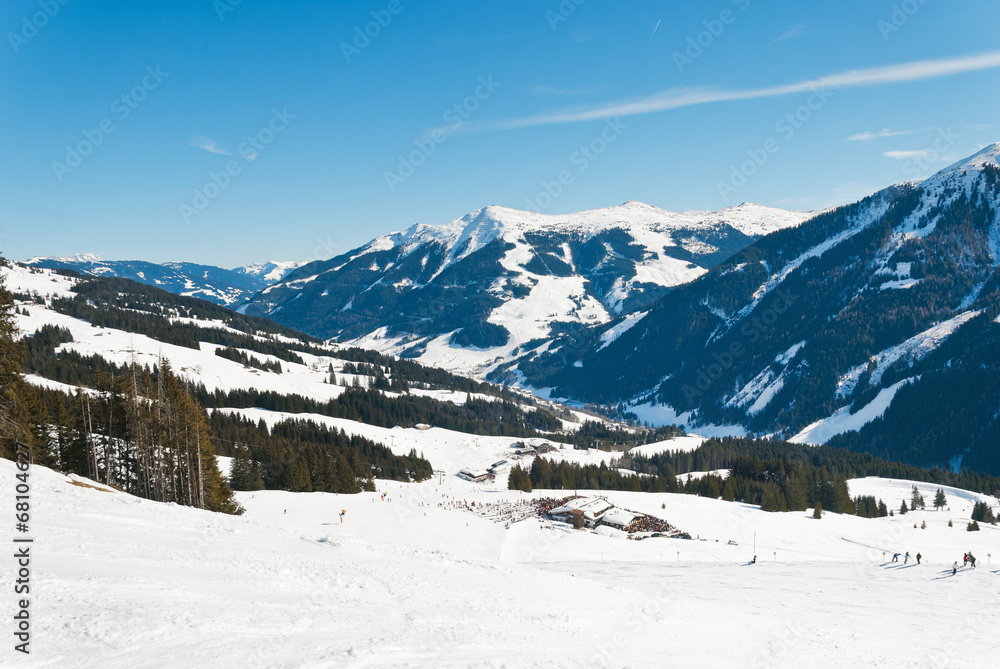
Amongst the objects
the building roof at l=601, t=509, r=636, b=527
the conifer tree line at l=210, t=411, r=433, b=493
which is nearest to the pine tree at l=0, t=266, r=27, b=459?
the conifer tree line at l=210, t=411, r=433, b=493

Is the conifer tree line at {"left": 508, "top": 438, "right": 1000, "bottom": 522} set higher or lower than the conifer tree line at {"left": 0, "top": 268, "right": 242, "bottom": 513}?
lower

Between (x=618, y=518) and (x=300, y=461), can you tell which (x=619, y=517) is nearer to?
(x=618, y=518)

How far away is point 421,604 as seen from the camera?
27344 mm

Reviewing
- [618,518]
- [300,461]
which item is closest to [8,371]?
[300,461]

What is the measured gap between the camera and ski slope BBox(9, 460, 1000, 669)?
19.2 m

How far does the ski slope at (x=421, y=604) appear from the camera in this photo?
1923 centimetres

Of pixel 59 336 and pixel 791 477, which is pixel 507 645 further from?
pixel 59 336

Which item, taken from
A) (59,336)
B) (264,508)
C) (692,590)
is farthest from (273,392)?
(692,590)

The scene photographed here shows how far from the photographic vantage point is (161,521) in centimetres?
3441

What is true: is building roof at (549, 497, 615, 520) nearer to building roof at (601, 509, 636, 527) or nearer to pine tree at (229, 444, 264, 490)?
building roof at (601, 509, 636, 527)

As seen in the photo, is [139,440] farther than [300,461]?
No

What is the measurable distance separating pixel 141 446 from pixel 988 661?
64468 mm

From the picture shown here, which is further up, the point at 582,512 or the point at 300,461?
the point at 300,461

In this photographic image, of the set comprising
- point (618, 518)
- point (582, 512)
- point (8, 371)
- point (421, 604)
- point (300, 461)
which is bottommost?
point (618, 518)
